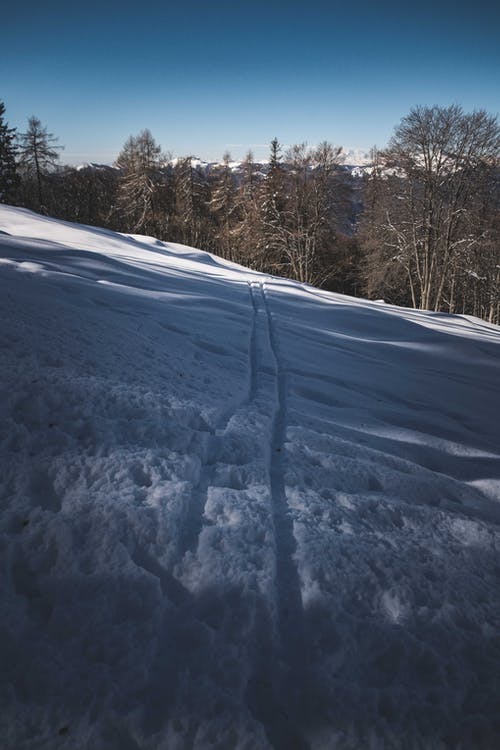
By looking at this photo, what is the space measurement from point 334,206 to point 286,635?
24.4 meters

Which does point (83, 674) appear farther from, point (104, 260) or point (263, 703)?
point (104, 260)

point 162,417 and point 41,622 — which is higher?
point 162,417

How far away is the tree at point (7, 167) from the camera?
92.5 feet

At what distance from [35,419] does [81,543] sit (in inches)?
34.3

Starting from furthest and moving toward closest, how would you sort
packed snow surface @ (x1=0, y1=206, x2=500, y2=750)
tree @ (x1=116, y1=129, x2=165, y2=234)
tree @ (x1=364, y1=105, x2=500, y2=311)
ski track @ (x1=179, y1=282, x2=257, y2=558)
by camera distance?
tree @ (x1=116, y1=129, x2=165, y2=234), tree @ (x1=364, y1=105, x2=500, y2=311), ski track @ (x1=179, y1=282, x2=257, y2=558), packed snow surface @ (x1=0, y1=206, x2=500, y2=750)

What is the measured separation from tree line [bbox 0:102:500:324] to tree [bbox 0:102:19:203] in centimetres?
8

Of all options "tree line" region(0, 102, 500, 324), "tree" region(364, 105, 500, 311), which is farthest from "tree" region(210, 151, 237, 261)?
"tree" region(364, 105, 500, 311)

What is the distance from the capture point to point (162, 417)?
7.52ft

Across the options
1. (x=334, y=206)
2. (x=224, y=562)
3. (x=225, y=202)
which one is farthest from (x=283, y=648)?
(x=225, y=202)

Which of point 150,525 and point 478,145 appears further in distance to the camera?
point 478,145

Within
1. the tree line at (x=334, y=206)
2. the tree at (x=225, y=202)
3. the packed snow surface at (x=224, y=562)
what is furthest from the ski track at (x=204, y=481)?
the tree at (x=225, y=202)

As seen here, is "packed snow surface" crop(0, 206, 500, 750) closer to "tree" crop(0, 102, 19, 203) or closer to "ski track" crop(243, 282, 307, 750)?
"ski track" crop(243, 282, 307, 750)

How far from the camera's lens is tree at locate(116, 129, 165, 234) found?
27781 mm

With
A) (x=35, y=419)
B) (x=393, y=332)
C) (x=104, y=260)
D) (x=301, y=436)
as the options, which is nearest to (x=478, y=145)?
(x=393, y=332)
